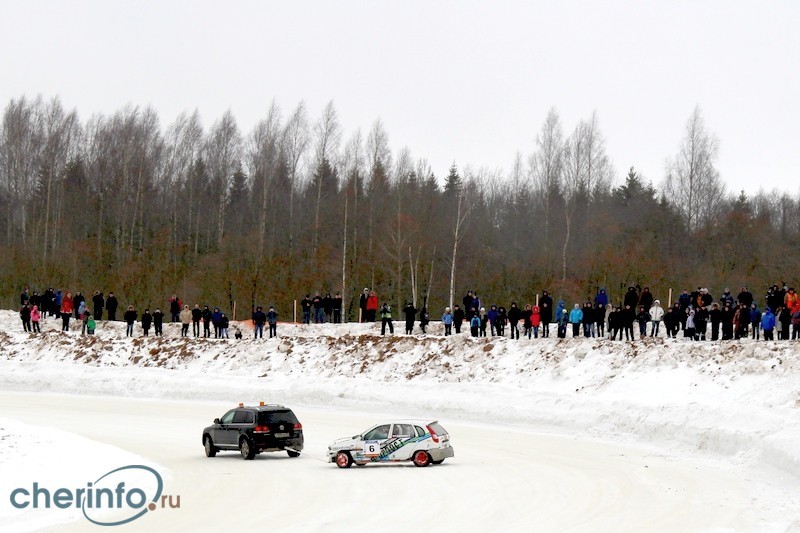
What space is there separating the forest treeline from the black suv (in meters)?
42.5

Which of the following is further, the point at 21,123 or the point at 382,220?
the point at 21,123

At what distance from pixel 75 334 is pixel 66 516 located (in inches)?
1565

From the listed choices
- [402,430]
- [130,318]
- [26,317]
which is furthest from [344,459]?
[26,317]

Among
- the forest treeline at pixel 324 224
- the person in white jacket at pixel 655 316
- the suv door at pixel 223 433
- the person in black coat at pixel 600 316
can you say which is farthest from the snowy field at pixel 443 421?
the forest treeline at pixel 324 224

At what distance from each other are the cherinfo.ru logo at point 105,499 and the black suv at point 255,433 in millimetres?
5268

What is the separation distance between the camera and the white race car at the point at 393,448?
79.0ft

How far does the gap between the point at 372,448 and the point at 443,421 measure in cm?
1184

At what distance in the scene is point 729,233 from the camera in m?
85.1

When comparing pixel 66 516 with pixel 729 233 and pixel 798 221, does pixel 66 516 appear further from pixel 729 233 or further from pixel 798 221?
pixel 798 221

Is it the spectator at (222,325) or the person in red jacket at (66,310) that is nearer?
the spectator at (222,325)

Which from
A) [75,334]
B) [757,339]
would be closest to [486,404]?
[757,339]

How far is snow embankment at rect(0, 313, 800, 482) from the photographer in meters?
29.5

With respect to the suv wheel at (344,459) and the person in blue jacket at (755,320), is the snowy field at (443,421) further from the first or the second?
the person in blue jacket at (755,320)

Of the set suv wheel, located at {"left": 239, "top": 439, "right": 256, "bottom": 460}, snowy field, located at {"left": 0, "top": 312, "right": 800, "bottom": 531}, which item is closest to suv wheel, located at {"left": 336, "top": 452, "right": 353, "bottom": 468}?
snowy field, located at {"left": 0, "top": 312, "right": 800, "bottom": 531}
